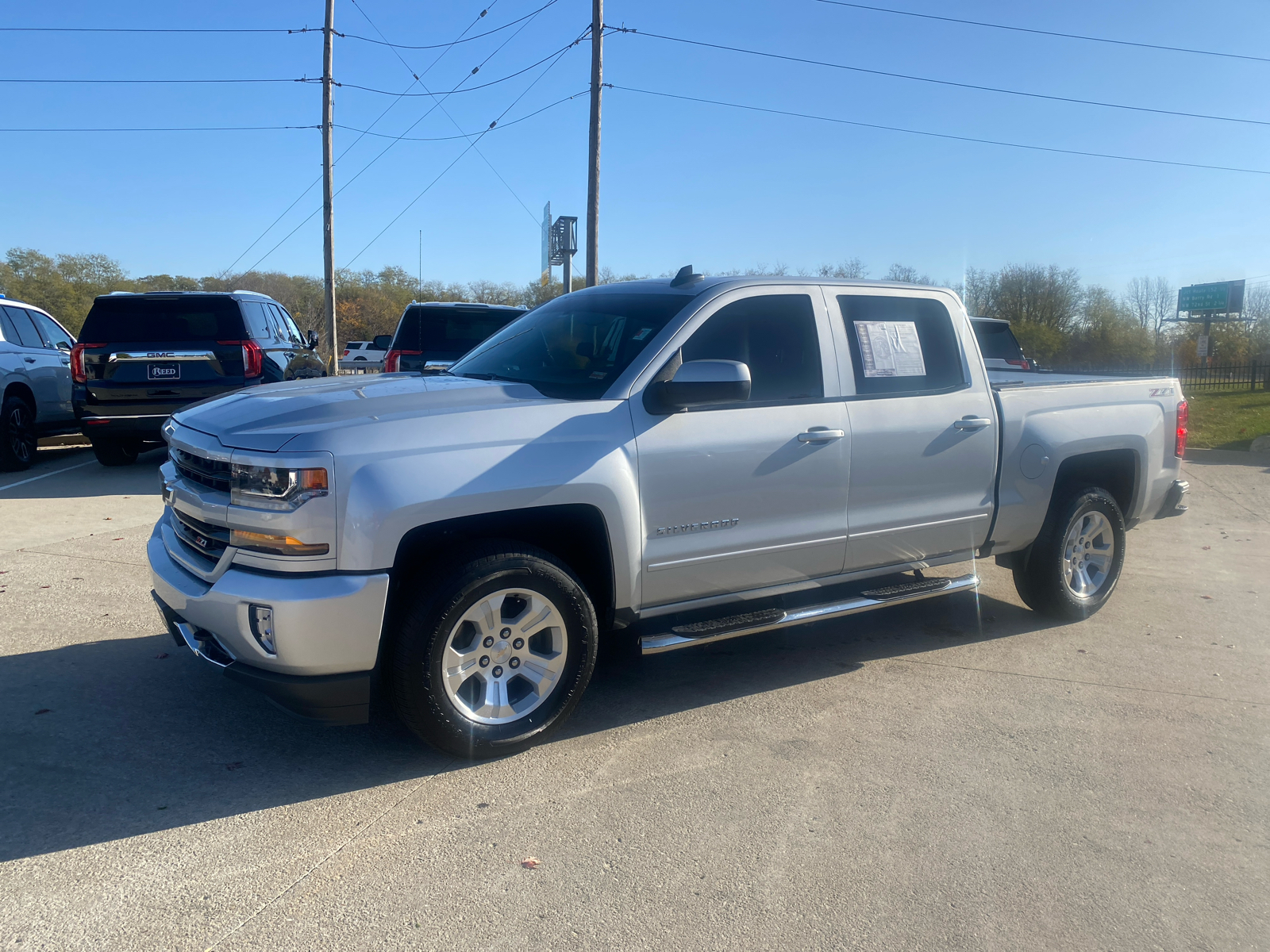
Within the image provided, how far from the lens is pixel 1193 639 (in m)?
5.55

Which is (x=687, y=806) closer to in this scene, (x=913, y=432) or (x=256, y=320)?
(x=913, y=432)

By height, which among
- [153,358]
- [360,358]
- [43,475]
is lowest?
[43,475]

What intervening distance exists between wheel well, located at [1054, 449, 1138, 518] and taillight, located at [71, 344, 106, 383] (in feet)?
30.3

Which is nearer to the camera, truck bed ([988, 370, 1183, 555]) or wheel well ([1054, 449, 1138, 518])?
truck bed ([988, 370, 1183, 555])

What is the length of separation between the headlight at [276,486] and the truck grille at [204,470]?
0.53 feet

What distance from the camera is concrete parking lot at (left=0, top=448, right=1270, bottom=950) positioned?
2760mm

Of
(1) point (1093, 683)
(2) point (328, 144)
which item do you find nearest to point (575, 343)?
(1) point (1093, 683)

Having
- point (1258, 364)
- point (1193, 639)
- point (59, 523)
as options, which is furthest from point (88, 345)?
point (1258, 364)

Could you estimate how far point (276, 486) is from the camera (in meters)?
3.31

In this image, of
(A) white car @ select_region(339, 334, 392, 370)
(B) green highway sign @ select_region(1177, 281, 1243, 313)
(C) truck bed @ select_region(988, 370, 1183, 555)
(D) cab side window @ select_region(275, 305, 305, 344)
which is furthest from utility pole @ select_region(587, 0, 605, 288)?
(B) green highway sign @ select_region(1177, 281, 1243, 313)

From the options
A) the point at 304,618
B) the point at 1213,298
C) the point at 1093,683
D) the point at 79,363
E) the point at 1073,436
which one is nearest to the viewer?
the point at 304,618

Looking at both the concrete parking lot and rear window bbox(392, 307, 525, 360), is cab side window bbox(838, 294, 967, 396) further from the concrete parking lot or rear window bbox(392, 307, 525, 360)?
rear window bbox(392, 307, 525, 360)

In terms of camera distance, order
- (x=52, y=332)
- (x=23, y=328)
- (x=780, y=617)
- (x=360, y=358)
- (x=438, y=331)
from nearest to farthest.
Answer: (x=780, y=617)
(x=438, y=331)
(x=23, y=328)
(x=52, y=332)
(x=360, y=358)

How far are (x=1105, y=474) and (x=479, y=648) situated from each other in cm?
426
